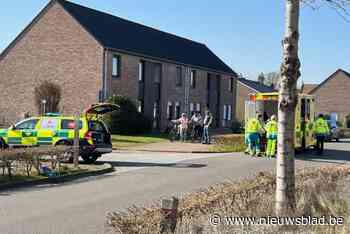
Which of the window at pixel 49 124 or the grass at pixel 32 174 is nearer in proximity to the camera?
the grass at pixel 32 174

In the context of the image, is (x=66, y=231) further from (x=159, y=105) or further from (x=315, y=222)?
(x=159, y=105)

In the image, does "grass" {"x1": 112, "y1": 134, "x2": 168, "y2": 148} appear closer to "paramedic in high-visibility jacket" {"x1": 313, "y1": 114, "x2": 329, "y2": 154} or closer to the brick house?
the brick house

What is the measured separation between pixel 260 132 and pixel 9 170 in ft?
39.4

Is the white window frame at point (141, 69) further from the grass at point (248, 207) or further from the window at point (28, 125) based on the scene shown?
the grass at point (248, 207)

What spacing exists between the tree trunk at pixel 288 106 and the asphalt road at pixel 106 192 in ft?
9.04

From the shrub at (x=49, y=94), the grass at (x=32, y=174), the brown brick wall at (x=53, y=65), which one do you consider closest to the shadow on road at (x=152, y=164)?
the grass at (x=32, y=174)

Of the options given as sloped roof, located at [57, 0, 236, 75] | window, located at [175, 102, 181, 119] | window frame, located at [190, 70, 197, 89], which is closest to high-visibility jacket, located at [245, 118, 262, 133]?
sloped roof, located at [57, 0, 236, 75]

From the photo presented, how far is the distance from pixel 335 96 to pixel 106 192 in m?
66.9

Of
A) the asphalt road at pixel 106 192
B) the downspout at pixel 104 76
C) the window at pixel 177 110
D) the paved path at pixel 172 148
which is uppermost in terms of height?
the downspout at pixel 104 76

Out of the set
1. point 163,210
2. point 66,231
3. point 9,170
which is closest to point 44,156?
point 9,170

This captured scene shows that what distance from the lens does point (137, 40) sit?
45594mm

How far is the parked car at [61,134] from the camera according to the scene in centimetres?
1983

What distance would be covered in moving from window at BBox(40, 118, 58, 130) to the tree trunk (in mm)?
13485

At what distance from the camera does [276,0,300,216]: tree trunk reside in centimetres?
778
